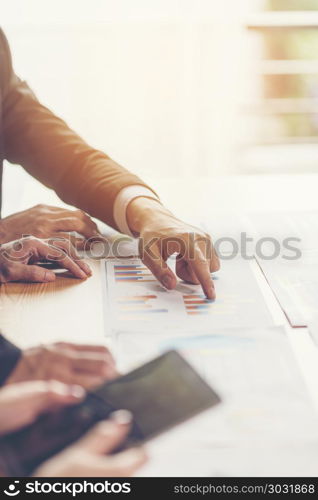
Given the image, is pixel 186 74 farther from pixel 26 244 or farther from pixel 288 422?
pixel 288 422

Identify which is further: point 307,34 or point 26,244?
point 307,34

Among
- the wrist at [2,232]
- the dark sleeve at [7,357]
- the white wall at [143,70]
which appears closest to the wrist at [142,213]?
the wrist at [2,232]

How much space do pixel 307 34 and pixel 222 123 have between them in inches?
29.3

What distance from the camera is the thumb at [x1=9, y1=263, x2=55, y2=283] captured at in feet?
3.05

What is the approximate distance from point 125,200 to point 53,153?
290mm

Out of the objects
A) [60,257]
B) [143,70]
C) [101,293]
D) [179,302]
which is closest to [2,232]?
[60,257]

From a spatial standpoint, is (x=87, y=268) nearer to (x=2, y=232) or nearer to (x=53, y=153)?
(x=2, y=232)

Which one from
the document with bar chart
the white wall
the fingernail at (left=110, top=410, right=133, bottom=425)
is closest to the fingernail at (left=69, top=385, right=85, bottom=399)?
the fingernail at (left=110, top=410, right=133, bottom=425)

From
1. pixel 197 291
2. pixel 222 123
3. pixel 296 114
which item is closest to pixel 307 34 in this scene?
pixel 296 114

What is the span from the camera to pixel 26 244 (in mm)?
967

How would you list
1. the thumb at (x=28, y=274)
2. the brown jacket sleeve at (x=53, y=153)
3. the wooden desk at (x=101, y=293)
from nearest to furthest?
the wooden desk at (x=101, y=293) → the thumb at (x=28, y=274) → the brown jacket sleeve at (x=53, y=153)

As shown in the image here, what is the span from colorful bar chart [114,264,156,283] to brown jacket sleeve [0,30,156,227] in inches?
8.2

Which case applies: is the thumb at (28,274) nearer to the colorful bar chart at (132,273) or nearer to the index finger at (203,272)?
the colorful bar chart at (132,273)

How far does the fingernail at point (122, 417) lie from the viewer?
59 centimetres
